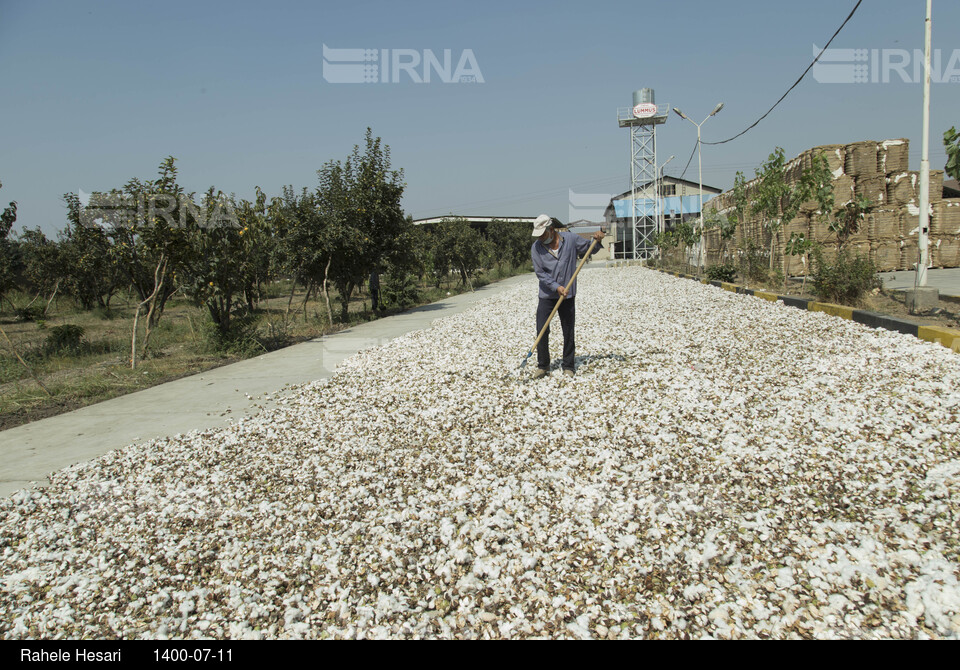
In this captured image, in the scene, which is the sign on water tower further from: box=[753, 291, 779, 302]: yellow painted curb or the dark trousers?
the dark trousers

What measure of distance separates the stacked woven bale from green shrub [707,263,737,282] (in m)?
1.25

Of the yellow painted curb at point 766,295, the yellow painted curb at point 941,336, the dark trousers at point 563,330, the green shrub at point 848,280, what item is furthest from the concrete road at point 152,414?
the yellow painted curb at point 766,295

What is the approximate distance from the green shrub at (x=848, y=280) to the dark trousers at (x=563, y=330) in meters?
6.66

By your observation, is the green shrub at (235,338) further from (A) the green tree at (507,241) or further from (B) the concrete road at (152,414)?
(A) the green tree at (507,241)

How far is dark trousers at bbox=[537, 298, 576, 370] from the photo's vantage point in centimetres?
662

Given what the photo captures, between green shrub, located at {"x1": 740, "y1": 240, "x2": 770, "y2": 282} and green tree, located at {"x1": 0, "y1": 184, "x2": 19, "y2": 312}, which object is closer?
green shrub, located at {"x1": 740, "y1": 240, "x2": 770, "y2": 282}

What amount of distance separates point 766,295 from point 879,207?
8.47 m

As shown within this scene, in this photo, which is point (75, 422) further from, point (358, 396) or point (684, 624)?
point (684, 624)

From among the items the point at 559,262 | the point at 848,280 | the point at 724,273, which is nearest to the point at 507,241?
the point at 724,273

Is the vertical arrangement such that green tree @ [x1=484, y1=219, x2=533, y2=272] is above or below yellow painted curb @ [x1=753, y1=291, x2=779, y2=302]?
above

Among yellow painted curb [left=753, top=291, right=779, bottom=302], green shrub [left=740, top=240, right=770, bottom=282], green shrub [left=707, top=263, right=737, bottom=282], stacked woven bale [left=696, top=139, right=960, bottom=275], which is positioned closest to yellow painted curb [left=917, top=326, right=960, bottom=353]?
yellow painted curb [left=753, top=291, right=779, bottom=302]

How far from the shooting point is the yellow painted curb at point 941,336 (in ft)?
21.8

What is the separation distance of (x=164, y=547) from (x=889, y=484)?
4.28 metres

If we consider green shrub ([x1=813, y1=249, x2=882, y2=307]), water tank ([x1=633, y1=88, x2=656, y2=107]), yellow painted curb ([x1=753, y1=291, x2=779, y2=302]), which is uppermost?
water tank ([x1=633, y1=88, x2=656, y2=107])
